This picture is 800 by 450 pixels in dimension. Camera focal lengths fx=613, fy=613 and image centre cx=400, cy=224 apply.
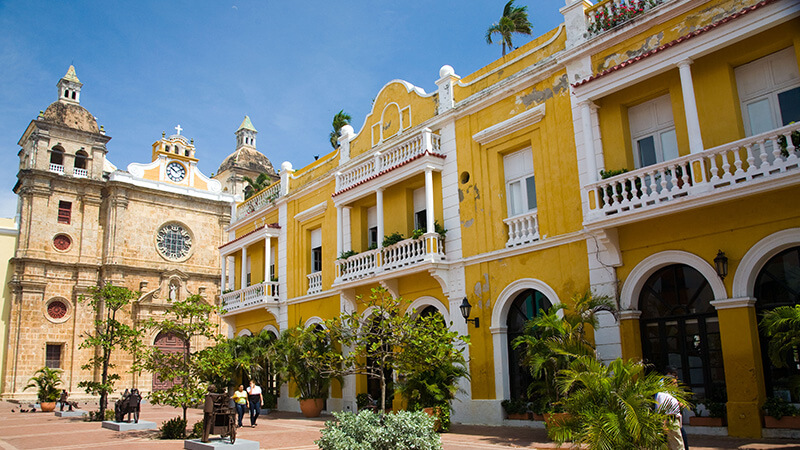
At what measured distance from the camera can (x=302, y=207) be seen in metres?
23.7

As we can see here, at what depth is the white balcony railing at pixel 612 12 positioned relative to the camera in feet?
42.1

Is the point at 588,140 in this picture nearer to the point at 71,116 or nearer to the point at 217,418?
the point at 217,418

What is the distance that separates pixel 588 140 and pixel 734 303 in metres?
4.36

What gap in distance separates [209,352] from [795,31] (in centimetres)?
1380

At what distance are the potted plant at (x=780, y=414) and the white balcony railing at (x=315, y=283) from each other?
14.8 metres

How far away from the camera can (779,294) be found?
419 inches

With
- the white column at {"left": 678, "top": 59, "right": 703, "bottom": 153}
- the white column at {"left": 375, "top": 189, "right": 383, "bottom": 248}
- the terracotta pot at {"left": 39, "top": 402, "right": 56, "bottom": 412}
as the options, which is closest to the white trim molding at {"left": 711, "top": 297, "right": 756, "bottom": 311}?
the white column at {"left": 678, "top": 59, "right": 703, "bottom": 153}

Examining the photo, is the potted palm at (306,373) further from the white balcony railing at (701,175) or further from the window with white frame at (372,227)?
the white balcony railing at (701,175)

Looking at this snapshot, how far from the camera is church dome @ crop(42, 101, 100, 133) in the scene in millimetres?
37281

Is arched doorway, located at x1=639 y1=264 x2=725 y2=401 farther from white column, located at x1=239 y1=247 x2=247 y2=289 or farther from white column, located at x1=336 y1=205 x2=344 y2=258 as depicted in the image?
white column, located at x1=239 y1=247 x2=247 y2=289

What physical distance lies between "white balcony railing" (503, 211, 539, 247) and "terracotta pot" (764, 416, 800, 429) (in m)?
5.89

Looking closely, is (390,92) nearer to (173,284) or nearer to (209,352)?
(209,352)

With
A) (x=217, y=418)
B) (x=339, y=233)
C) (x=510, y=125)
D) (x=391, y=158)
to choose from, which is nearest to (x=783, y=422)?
(x=510, y=125)

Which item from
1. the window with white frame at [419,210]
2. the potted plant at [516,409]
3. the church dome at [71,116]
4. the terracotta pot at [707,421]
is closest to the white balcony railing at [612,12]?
the window with white frame at [419,210]
